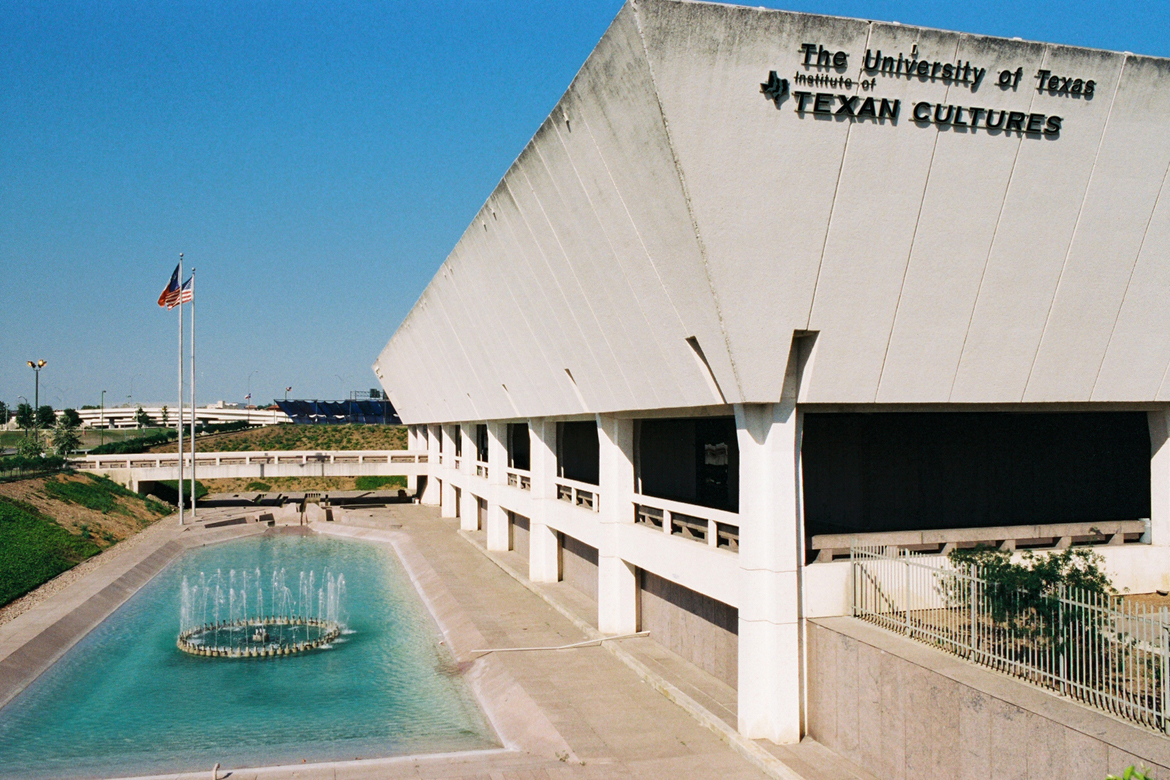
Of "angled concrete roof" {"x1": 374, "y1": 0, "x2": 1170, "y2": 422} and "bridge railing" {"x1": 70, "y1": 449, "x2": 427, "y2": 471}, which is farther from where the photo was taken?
"bridge railing" {"x1": 70, "y1": 449, "x2": 427, "y2": 471}

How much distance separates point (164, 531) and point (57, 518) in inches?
237

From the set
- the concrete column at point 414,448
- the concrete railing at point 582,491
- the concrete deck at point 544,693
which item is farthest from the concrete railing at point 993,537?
the concrete column at point 414,448

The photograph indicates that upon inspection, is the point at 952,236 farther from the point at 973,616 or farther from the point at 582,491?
the point at 582,491

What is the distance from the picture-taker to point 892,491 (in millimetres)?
18922

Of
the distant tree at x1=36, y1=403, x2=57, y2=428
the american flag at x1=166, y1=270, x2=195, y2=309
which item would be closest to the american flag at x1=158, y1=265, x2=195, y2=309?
the american flag at x1=166, y1=270, x2=195, y2=309

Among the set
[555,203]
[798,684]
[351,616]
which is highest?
[555,203]

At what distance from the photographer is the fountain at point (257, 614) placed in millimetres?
21578

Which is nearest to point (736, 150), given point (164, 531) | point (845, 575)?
point (845, 575)

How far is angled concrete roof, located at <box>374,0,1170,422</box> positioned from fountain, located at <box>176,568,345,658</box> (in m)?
13.1

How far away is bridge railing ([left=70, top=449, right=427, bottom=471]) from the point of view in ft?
160

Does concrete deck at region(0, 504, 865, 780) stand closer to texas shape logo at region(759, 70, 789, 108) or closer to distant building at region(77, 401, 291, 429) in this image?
texas shape logo at region(759, 70, 789, 108)

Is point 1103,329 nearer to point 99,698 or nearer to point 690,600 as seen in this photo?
point 690,600

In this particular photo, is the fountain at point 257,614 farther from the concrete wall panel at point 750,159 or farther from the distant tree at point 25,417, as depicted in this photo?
the distant tree at point 25,417

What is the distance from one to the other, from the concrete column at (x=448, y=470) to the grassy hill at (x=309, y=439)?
93.9 ft
